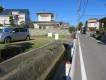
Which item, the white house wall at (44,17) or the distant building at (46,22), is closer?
the distant building at (46,22)

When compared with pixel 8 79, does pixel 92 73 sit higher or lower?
lower

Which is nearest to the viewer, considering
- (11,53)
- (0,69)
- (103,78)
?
(0,69)

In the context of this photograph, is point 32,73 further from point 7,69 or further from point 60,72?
point 60,72

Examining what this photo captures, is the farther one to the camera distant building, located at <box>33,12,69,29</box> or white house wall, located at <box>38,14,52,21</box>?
white house wall, located at <box>38,14,52,21</box>

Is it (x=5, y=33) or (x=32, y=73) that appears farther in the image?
(x=5, y=33)

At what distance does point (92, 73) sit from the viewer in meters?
12.6

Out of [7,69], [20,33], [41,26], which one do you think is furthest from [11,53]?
[41,26]

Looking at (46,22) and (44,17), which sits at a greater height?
(44,17)

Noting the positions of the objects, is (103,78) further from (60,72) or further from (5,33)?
(5,33)

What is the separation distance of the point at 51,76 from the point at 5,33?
20.8 meters

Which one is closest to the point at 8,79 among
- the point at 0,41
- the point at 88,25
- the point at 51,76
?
the point at 51,76

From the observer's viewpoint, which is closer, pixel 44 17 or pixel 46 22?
pixel 46 22

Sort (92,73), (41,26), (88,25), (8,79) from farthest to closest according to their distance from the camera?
(88,25) < (41,26) < (92,73) < (8,79)

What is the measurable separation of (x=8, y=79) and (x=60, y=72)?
665 cm
